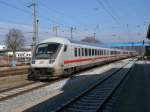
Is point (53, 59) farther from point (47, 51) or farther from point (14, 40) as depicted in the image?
point (14, 40)

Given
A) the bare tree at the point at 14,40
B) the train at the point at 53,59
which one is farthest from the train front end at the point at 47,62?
the bare tree at the point at 14,40

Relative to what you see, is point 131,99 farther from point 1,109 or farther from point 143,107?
point 1,109

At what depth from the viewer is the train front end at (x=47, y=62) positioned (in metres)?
17.1

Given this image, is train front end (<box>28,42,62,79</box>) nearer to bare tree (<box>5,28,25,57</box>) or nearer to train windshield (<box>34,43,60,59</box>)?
train windshield (<box>34,43,60,59</box>)

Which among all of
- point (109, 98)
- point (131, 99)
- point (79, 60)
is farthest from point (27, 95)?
point (79, 60)

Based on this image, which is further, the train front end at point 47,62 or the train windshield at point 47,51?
the train windshield at point 47,51

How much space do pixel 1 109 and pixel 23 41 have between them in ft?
319

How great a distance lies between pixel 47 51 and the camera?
17859 mm

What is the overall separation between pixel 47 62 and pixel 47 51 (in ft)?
3.35

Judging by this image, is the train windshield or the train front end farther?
the train windshield

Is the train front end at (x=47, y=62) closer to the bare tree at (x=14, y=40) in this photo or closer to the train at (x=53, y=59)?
the train at (x=53, y=59)

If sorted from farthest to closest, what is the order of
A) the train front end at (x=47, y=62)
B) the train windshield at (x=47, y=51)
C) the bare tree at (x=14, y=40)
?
the bare tree at (x=14, y=40)
the train windshield at (x=47, y=51)
the train front end at (x=47, y=62)

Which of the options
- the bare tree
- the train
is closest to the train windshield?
the train

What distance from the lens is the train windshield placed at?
17500 mm
